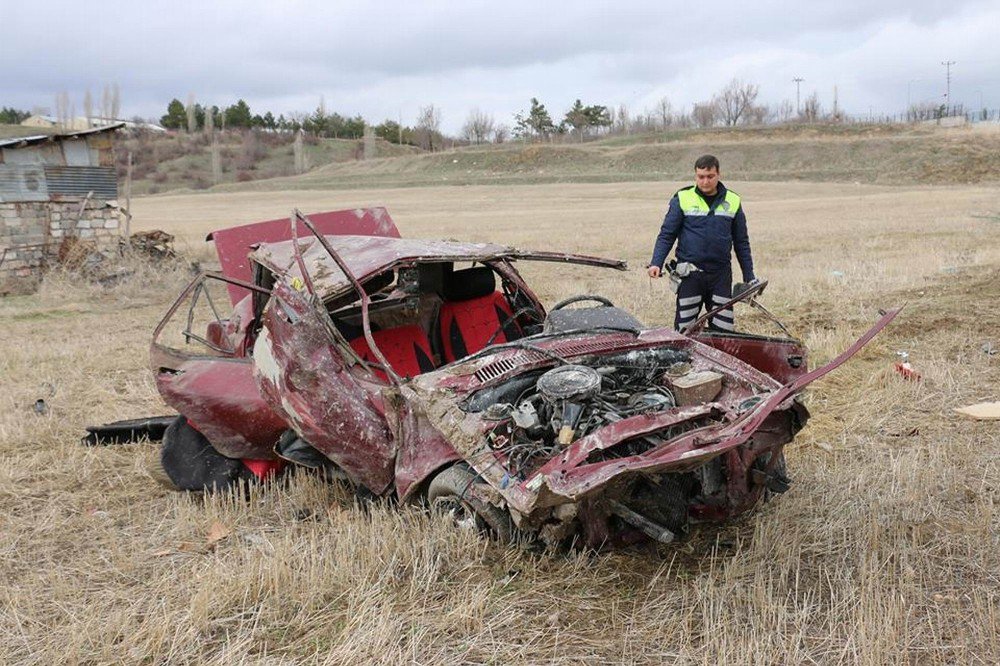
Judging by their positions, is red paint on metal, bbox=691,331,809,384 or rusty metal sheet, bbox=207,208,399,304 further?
rusty metal sheet, bbox=207,208,399,304

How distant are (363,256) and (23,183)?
40.7 feet

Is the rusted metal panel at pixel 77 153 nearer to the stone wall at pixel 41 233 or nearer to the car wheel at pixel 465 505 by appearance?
the stone wall at pixel 41 233

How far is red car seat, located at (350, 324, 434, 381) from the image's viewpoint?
577cm

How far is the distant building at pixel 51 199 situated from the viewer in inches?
571

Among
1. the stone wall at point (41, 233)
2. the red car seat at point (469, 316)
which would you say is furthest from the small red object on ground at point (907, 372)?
the stone wall at point (41, 233)

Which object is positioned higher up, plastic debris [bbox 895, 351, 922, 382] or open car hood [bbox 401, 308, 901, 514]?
open car hood [bbox 401, 308, 901, 514]

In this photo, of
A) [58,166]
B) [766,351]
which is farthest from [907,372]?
[58,166]

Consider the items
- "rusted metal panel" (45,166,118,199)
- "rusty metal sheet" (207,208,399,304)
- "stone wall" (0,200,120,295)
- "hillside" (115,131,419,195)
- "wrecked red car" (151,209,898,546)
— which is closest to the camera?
"wrecked red car" (151,209,898,546)

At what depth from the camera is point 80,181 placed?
1549 cm

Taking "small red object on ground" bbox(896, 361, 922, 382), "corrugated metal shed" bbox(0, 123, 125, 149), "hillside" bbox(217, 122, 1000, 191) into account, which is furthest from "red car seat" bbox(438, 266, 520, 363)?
"hillside" bbox(217, 122, 1000, 191)

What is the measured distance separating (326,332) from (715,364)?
198 cm

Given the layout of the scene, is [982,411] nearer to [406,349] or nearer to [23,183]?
[406,349]

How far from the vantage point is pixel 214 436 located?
498cm

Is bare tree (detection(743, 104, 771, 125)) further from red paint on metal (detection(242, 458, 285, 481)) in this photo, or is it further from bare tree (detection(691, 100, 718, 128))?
red paint on metal (detection(242, 458, 285, 481))
